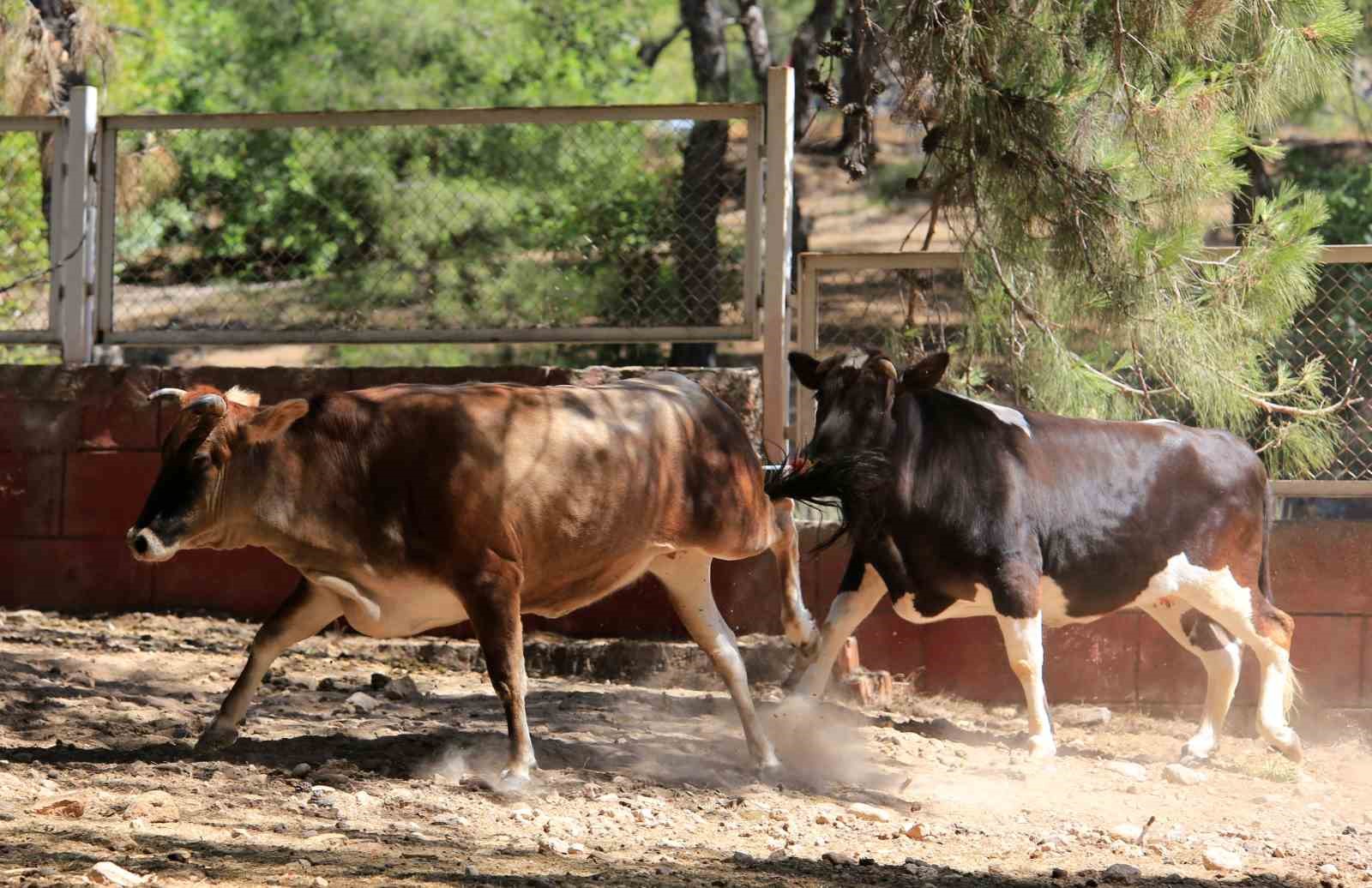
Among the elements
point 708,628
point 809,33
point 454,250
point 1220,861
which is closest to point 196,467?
point 708,628

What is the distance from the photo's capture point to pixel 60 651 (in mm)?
7629

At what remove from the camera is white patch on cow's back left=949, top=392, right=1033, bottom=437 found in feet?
23.7

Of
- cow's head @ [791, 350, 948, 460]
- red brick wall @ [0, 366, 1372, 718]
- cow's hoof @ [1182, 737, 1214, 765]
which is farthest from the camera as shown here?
red brick wall @ [0, 366, 1372, 718]

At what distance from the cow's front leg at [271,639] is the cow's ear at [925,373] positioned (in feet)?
8.16

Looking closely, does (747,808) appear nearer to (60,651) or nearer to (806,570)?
(806,570)

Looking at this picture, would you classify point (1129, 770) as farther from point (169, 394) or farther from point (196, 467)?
point (169, 394)

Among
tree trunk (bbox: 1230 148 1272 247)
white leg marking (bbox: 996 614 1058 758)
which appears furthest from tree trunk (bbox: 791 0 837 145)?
white leg marking (bbox: 996 614 1058 758)

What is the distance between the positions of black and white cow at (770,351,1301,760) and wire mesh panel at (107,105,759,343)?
1.33m

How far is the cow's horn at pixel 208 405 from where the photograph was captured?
5660mm

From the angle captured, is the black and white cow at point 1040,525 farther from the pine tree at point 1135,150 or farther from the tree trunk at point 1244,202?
the tree trunk at point 1244,202

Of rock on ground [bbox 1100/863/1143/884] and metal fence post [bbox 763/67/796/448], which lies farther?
metal fence post [bbox 763/67/796/448]

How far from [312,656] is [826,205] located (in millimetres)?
16454

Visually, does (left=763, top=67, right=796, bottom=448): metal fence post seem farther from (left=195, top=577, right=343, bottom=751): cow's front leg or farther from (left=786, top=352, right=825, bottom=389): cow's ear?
(left=195, top=577, right=343, bottom=751): cow's front leg

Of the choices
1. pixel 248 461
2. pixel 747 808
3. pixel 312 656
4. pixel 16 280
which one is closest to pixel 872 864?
pixel 747 808
